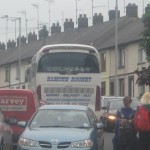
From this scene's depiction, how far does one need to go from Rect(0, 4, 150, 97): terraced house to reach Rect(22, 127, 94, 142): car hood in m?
28.7

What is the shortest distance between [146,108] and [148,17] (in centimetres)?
963

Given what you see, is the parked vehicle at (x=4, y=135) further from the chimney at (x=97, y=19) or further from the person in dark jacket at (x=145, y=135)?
the chimney at (x=97, y=19)

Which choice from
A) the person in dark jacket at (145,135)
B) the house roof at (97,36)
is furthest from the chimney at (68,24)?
the person in dark jacket at (145,135)

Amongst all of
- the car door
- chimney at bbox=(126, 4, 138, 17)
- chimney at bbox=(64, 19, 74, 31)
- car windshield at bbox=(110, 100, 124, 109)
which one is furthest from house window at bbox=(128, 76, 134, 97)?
the car door

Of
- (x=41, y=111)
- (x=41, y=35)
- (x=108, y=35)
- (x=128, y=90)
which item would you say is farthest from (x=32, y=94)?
(x=41, y=35)

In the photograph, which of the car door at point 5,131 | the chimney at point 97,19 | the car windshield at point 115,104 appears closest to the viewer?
the car door at point 5,131

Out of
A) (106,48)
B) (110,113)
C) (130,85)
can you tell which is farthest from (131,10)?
(110,113)

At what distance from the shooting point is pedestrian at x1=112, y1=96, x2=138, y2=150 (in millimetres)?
18141

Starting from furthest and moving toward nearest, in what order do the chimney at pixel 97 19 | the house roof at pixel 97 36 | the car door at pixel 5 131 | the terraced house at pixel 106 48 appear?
1. the chimney at pixel 97 19
2. the house roof at pixel 97 36
3. the terraced house at pixel 106 48
4. the car door at pixel 5 131

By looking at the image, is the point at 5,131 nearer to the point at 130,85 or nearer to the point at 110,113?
the point at 110,113

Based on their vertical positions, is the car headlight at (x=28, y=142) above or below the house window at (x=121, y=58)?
below

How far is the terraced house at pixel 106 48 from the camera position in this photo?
6016 centimetres

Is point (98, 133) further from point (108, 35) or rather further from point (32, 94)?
point (108, 35)

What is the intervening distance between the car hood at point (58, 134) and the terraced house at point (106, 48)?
94.3ft
